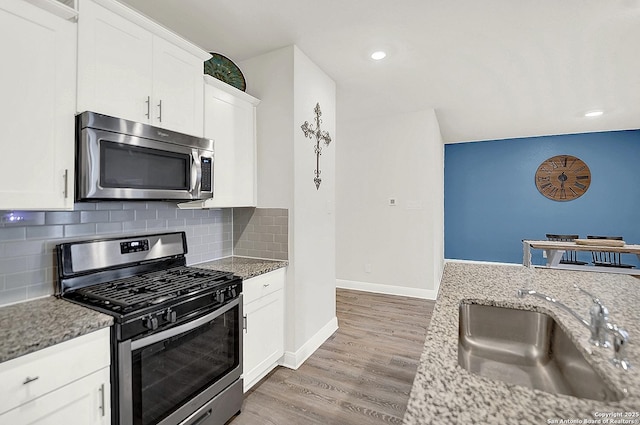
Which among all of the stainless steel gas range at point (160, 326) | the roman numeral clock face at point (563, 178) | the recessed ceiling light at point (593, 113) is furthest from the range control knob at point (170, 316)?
the roman numeral clock face at point (563, 178)

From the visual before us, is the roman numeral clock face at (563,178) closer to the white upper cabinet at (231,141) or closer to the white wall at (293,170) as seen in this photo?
the white wall at (293,170)

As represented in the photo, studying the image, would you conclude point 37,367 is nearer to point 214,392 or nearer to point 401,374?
point 214,392

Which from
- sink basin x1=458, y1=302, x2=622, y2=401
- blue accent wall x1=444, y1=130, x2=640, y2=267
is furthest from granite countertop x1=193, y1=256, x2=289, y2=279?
blue accent wall x1=444, y1=130, x2=640, y2=267

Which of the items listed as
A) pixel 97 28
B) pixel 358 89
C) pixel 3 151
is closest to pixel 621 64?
pixel 358 89

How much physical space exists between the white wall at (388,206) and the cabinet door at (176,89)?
302 centimetres

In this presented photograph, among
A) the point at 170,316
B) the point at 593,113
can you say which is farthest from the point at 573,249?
the point at 170,316

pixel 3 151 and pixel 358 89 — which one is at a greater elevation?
pixel 358 89

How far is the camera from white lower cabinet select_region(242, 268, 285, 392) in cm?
208

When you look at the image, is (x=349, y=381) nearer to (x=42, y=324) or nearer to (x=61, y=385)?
(x=61, y=385)

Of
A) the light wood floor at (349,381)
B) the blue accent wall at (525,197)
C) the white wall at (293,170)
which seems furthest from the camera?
the blue accent wall at (525,197)

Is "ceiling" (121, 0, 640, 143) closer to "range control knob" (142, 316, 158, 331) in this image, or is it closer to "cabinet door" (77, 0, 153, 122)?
"cabinet door" (77, 0, 153, 122)

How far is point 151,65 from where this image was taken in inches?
69.6

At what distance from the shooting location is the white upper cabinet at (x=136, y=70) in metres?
1.49

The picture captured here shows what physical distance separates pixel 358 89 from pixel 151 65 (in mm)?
2212
